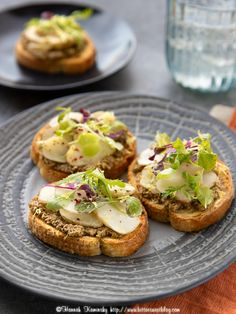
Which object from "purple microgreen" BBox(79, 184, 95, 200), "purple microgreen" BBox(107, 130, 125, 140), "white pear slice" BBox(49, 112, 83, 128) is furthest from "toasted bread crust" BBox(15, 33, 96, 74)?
"purple microgreen" BBox(79, 184, 95, 200)

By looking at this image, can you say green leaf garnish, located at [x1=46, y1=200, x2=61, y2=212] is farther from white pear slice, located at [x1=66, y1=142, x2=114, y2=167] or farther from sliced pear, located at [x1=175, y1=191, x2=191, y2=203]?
sliced pear, located at [x1=175, y1=191, x2=191, y2=203]

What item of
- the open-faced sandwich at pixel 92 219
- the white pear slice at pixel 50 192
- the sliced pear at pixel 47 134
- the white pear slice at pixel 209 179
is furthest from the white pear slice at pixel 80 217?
the sliced pear at pixel 47 134

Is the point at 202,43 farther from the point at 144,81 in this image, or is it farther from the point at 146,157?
the point at 146,157

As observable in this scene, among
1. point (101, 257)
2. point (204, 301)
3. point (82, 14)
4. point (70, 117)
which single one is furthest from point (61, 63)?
point (204, 301)

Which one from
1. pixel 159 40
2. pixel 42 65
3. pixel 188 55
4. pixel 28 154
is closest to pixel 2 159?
pixel 28 154

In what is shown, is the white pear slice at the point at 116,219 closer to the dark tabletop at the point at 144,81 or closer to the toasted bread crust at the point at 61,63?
the dark tabletop at the point at 144,81

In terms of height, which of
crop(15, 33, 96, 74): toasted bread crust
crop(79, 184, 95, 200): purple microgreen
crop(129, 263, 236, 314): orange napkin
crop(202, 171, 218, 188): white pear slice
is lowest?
crop(129, 263, 236, 314): orange napkin

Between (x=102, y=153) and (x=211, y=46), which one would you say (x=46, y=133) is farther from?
(x=211, y=46)
